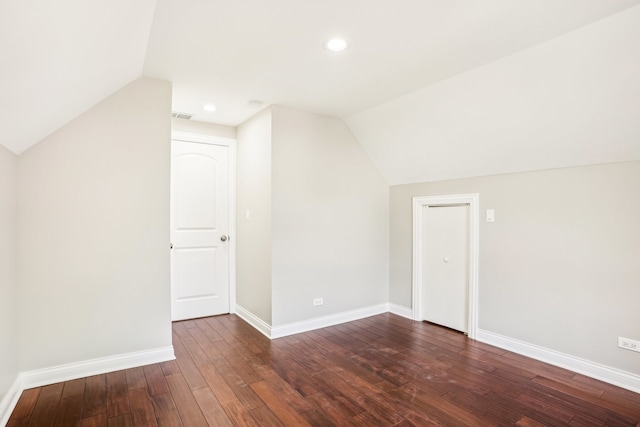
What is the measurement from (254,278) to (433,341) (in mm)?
2012

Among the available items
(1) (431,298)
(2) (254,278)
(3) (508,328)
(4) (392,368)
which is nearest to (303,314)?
(2) (254,278)

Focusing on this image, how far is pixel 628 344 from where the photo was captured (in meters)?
2.49

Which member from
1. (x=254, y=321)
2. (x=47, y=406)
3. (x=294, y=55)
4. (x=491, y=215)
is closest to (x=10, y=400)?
(x=47, y=406)

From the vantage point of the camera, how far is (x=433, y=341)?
133 inches

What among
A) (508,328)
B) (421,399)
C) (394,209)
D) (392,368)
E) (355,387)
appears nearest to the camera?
(421,399)

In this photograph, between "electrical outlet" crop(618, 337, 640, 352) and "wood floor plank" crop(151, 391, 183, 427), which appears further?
"electrical outlet" crop(618, 337, 640, 352)

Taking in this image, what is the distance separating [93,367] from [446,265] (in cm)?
344

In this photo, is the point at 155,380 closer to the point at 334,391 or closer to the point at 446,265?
the point at 334,391

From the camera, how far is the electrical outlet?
2451mm

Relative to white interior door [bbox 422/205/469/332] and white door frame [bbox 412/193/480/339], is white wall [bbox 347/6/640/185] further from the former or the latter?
white interior door [bbox 422/205/469/332]

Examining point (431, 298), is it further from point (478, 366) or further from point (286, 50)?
point (286, 50)

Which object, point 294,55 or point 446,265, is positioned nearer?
point 294,55

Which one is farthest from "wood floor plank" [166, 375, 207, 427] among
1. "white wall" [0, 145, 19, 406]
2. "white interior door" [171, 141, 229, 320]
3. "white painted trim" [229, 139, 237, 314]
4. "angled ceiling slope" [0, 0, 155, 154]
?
"angled ceiling slope" [0, 0, 155, 154]

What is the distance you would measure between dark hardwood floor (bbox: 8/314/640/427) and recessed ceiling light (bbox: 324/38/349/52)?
7.86 ft
